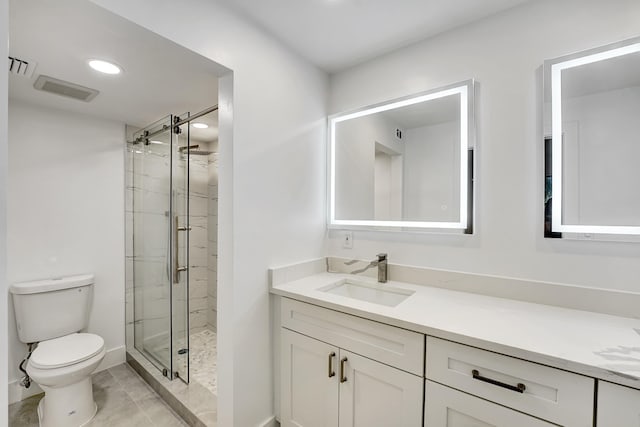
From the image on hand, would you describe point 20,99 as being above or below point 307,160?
above

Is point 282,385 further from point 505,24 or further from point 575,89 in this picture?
point 505,24

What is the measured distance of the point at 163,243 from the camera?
7.39 ft

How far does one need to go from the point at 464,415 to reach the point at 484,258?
768mm

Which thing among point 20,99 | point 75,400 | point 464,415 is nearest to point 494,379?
point 464,415

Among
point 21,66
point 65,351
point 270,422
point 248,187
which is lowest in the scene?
point 270,422

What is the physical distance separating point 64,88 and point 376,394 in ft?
8.19

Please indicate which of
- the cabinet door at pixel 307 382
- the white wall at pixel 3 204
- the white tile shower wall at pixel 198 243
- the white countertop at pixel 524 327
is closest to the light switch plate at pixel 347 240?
the white countertop at pixel 524 327

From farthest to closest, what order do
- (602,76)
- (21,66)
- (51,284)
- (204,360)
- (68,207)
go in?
1. (204,360)
2. (68,207)
3. (51,284)
4. (21,66)
5. (602,76)

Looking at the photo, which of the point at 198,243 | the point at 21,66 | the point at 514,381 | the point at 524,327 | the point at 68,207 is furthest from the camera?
the point at 198,243

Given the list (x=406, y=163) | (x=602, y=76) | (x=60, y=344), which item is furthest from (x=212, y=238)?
(x=602, y=76)

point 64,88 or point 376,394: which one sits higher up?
point 64,88

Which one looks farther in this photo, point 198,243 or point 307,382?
point 198,243

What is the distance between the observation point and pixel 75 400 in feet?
5.71

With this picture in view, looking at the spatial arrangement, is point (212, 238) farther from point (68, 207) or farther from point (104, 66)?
point (104, 66)
